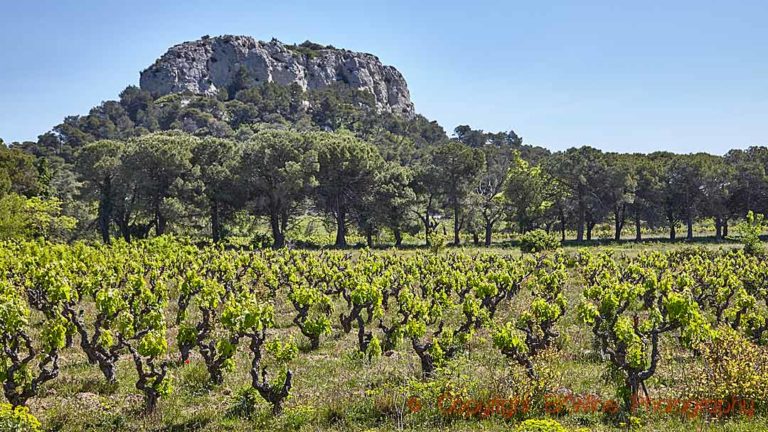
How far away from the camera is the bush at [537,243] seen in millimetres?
48375

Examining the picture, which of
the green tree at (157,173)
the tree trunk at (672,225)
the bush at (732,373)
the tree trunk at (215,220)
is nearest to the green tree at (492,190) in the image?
the tree trunk at (672,225)

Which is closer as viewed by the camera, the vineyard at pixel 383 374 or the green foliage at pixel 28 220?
the vineyard at pixel 383 374

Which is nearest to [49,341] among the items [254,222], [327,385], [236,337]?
[236,337]

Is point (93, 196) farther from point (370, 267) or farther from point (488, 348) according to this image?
point (488, 348)

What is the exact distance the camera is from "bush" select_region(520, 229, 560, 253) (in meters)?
48.4

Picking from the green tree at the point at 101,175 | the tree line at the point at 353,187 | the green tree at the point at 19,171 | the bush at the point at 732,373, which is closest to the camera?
the bush at the point at 732,373

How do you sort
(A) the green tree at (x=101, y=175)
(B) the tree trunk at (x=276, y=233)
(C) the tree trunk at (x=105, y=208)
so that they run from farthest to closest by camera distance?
(C) the tree trunk at (x=105, y=208)
(A) the green tree at (x=101, y=175)
(B) the tree trunk at (x=276, y=233)

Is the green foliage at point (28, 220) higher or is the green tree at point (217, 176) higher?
the green tree at point (217, 176)

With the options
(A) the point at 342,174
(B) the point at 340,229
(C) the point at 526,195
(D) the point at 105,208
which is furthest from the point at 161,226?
(C) the point at 526,195

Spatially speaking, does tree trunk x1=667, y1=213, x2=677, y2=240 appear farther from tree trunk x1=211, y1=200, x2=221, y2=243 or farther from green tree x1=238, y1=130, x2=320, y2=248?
tree trunk x1=211, y1=200, x2=221, y2=243

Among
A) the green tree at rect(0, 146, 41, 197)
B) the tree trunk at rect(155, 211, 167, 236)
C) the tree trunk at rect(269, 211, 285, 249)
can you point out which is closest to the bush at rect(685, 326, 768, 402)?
the tree trunk at rect(269, 211, 285, 249)

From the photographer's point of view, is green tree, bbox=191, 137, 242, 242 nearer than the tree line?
No

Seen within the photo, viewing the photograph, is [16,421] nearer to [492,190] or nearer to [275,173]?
[275,173]

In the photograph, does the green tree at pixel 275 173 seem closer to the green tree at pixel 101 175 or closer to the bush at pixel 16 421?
the green tree at pixel 101 175
